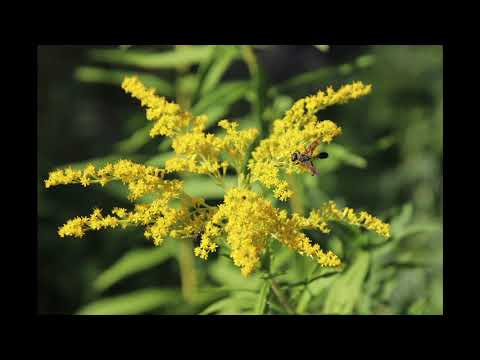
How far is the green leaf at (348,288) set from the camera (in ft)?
8.85

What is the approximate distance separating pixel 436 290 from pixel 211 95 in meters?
2.25

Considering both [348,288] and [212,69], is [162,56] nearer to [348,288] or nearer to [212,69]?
[212,69]

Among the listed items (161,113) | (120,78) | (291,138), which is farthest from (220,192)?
(291,138)

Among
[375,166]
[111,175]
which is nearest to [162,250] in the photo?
[111,175]

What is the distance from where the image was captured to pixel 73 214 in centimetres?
482

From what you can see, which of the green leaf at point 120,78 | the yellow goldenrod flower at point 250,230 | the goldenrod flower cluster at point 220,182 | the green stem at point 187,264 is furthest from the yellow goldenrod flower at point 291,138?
the green leaf at point 120,78

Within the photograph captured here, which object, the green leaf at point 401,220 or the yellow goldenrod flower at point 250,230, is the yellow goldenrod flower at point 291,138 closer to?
the yellow goldenrod flower at point 250,230

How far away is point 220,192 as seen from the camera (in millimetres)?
3650

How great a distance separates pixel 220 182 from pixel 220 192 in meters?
1.26

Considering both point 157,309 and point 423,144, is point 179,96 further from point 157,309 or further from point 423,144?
point 423,144

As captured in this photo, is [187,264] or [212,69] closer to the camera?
[212,69]

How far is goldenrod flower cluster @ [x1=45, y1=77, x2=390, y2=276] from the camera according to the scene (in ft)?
6.98

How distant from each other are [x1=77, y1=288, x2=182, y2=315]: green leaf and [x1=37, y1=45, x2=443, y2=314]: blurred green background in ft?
0.04

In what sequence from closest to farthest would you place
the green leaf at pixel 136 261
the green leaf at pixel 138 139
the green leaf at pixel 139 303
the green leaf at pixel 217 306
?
the green leaf at pixel 217 306 < the green leaf at pixel 139 303 < the green leaf at pixel 138 139 < the green leaf at pixel 136 261
